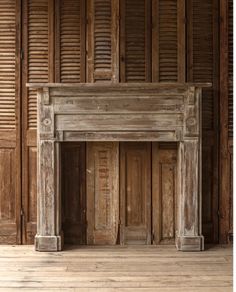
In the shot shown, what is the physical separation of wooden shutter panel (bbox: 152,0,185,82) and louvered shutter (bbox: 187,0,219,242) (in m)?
0.09

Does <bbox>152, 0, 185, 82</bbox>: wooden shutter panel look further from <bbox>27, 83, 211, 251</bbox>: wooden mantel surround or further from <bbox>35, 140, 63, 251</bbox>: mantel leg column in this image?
<bbox>35, 140, 63, 251</bbox>: mantel leg column

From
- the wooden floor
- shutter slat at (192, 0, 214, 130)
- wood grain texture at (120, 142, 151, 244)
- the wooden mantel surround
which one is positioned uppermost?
shutter slat at (192, 0, 214, 130)

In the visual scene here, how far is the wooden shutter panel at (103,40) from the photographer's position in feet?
14.4

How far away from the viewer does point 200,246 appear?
4238 mm

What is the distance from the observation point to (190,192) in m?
4.18

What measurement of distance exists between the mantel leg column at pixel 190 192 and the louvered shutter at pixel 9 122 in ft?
5.31

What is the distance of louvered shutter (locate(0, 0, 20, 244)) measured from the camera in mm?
4414

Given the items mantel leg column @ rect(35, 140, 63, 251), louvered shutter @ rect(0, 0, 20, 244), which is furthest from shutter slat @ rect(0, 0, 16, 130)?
mantel leg column @ rect(35, 140, 63, 251)

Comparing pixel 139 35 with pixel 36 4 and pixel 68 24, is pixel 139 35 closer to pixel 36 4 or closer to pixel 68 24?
pixel 68 24

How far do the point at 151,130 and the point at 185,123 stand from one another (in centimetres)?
32

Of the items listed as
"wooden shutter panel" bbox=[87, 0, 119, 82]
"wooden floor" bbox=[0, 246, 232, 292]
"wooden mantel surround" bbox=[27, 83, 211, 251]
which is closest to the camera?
"wooden floor" bbox=[0, 246, 232, 292]

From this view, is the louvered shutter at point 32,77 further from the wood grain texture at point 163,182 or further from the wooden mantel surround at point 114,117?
the wood grain texture at point 163,182

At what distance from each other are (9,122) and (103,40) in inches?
48.9

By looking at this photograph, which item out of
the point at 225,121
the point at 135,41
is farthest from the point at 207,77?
the point at 135,41
